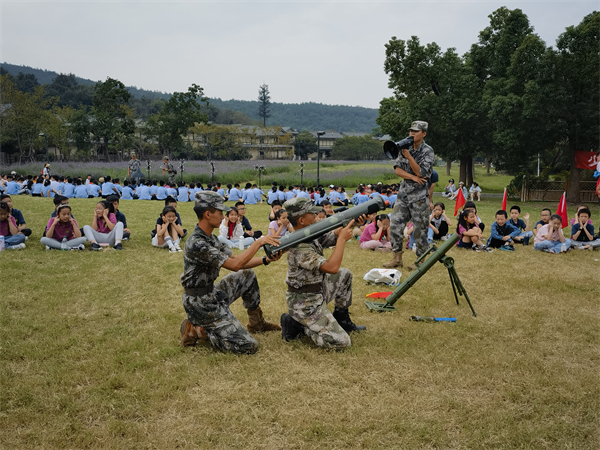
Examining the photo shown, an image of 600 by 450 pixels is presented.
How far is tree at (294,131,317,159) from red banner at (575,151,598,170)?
51.3 m

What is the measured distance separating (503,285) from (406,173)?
2729 millimetres

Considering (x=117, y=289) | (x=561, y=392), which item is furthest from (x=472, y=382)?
(x=117, y=289)

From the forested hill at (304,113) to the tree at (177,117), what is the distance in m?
106

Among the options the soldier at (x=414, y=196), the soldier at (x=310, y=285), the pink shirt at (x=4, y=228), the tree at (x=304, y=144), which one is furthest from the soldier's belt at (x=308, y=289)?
the tree at (x=304, y=144)

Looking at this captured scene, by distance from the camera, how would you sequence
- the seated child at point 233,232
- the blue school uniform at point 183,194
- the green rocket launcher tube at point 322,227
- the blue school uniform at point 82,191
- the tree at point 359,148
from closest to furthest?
1. the green rocket launcher tube at point 322,227
2. the seated child at point 233,232
3. the blue school uniform at point 82,191
4. the blue school uniform at point 183,194
5. the tree at point 359,148

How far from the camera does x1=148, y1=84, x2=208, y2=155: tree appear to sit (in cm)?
4934

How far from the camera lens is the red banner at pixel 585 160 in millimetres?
23844

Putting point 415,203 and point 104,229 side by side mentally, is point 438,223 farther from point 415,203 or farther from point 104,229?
point 104,229

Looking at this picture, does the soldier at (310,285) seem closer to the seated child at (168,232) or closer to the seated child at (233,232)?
the seated child at (233,232)

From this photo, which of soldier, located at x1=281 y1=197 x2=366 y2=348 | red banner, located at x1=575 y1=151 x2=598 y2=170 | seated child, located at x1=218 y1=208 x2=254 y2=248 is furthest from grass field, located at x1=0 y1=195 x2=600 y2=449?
red banner, located at x1=575 y1=151 x2=598 y2=170

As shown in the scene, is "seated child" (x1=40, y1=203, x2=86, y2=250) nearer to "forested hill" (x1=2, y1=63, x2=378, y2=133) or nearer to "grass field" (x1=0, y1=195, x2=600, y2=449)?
"grass field" (x1=0, y1=195, x2=600, y2=449)

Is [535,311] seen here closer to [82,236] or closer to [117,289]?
[117,289]

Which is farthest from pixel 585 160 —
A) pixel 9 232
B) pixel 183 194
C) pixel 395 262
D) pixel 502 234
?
pixel 9 232

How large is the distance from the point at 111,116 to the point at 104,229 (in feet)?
140
